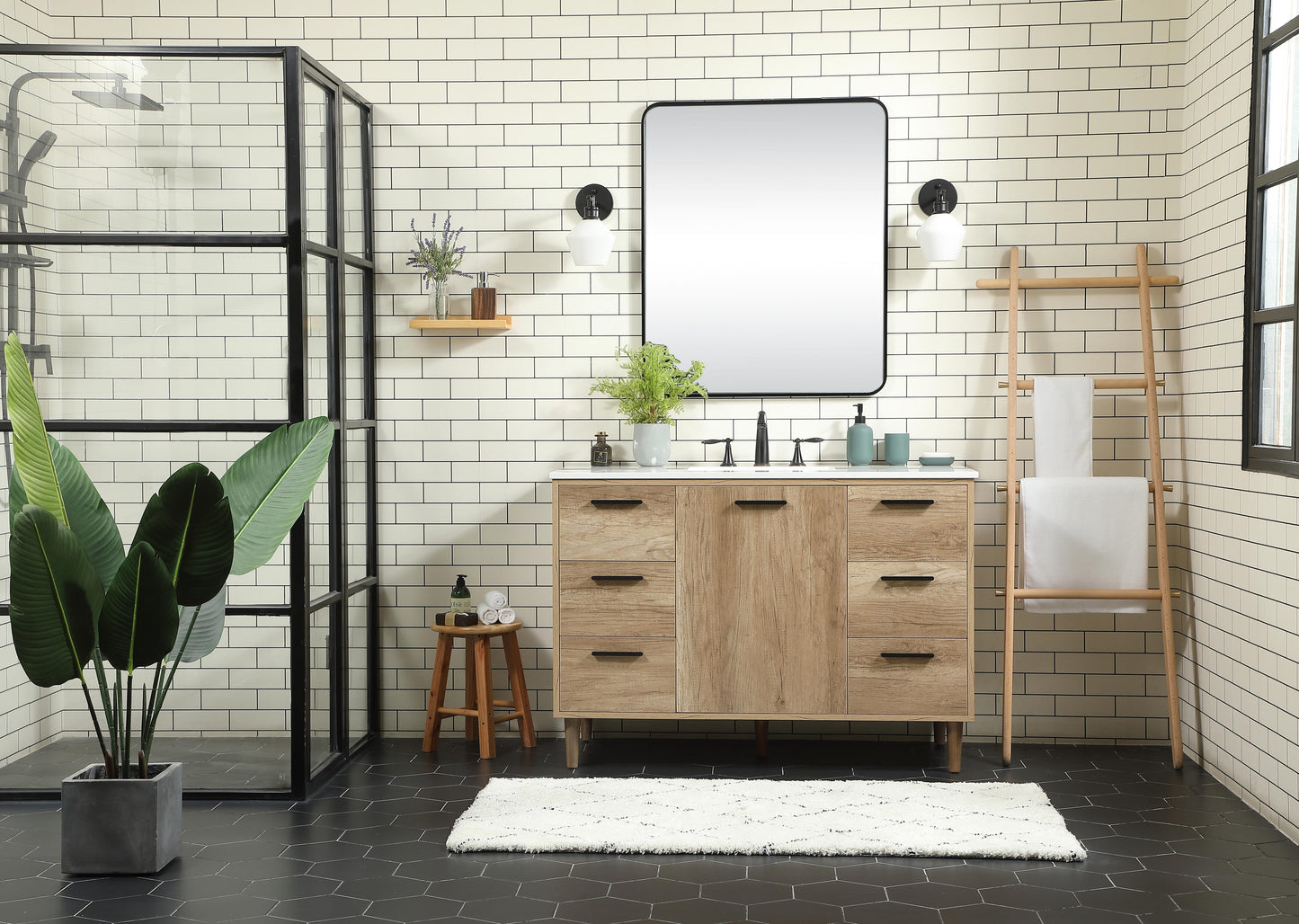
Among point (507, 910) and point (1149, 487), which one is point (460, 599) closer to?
point (507, 910)

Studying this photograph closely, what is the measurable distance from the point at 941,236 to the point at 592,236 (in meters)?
1.32

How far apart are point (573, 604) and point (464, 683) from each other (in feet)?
2.67

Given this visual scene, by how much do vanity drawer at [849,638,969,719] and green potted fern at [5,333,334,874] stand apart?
1973 mm

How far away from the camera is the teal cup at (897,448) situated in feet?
13.6

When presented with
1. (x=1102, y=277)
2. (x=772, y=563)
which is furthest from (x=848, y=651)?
(x=1102, y=277)

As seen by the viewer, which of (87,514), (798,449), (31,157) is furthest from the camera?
(798,449)

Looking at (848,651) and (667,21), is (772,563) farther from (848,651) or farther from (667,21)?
(667,21)

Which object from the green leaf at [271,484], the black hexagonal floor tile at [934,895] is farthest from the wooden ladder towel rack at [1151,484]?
the green leaf at [271,484]

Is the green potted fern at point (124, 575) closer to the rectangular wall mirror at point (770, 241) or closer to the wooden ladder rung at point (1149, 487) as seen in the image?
the rectangular wall mirror at point (770, 241)

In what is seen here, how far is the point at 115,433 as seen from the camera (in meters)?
3.52

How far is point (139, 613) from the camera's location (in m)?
2.82

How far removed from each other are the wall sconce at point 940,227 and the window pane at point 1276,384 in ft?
3.58

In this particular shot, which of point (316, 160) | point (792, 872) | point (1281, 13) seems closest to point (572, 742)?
point (792, 872)

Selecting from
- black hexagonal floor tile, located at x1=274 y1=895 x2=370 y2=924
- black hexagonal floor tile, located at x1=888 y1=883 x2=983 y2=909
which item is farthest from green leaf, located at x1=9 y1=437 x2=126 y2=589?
black hexagonal floor tile, located at x1=888 y1=883 x2=983 y2=909
